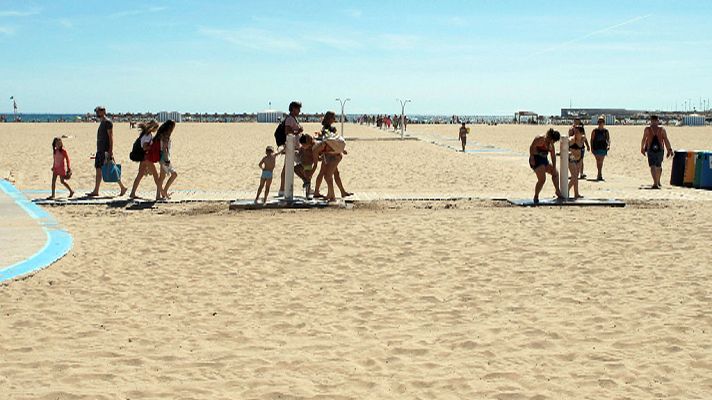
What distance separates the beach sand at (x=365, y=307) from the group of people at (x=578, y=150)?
3.85ft

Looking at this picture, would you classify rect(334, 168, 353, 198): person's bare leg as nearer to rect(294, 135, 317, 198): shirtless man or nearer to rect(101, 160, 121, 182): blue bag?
rect(294, 135, 317, 198): shirtless man

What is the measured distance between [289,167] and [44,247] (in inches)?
184

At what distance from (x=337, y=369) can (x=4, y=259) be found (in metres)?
4.50

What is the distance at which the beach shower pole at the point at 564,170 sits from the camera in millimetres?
13414

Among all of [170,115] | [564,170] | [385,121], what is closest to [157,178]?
[564,170]

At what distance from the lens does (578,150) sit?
14.2 meters

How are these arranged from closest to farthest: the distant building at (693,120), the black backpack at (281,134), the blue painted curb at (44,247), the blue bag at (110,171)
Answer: the blue painted curb at (44,247) < the black backpack at (281,134) < the blue bag at (110,171) < the distant building at (693,120)

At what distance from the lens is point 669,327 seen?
5836mm

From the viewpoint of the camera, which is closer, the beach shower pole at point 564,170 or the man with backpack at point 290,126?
the man with backpack at point 290,126

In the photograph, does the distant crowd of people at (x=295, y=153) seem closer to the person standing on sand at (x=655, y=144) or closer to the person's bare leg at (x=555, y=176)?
the person's bare leg at (x=555, y=176)

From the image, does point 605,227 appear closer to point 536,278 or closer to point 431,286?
point 536,278

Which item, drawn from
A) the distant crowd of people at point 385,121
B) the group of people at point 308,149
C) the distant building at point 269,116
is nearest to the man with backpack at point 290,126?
the group of people at point 308,149

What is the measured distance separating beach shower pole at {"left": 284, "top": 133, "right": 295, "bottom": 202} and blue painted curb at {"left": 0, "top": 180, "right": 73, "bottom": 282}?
3405 millimetres

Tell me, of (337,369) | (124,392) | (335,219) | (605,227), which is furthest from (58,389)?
(605,227)
